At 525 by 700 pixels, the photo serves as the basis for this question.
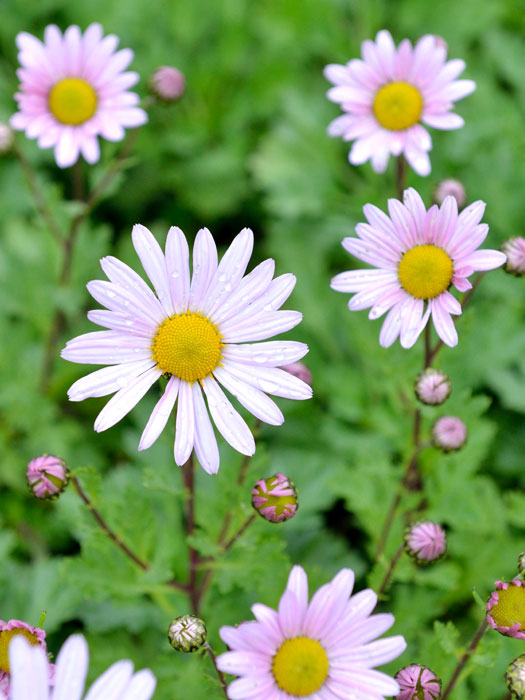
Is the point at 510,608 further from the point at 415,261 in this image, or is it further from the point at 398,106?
the point at 398,106

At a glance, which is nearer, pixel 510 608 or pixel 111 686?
pixel 111 686

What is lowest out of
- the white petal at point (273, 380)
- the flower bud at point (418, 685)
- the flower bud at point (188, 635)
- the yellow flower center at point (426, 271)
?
the flower bud at point (188, 635)

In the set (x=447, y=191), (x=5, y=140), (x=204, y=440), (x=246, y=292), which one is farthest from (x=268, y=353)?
(x=5, y=140)

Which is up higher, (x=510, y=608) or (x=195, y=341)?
(x=195, y=341)

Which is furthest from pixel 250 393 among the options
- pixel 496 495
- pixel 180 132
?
pixel 180 132

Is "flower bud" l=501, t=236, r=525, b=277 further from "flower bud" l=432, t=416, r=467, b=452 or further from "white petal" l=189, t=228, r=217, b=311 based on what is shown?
"white petal" l=189, t=228, r=217, b=311

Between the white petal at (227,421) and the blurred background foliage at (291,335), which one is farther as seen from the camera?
the blurred background foliage at (291,335)

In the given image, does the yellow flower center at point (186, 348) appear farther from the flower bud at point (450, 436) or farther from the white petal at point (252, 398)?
the flower bud at point (450, 436)


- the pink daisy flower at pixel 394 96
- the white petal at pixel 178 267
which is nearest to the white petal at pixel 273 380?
the white petal at pixel 178 267

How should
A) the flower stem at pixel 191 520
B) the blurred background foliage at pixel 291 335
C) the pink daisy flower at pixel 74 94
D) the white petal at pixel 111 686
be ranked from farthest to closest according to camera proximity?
the pink daisy flower at pixel 74 94 → the blurred background foliage at pixel 291 335 → the flower stem at pixel 191 520 → the white petal at pixel 111 686
